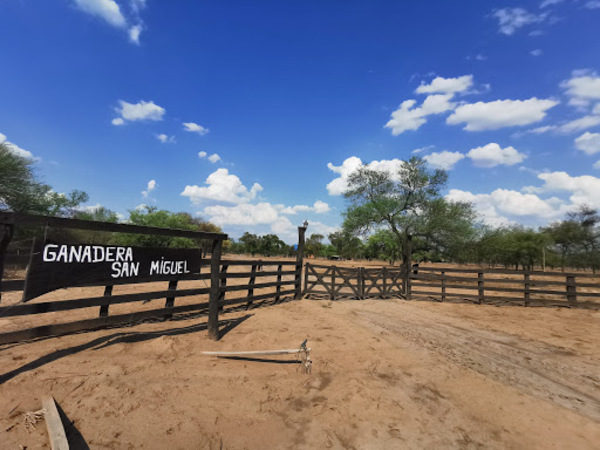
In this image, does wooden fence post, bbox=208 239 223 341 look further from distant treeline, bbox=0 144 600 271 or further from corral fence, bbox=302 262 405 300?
distant treeline, bbox=0 144 600 271

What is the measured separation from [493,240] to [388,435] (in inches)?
1559

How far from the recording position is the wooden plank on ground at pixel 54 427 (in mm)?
→ 2375

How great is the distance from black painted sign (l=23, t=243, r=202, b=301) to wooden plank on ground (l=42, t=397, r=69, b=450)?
1.27m

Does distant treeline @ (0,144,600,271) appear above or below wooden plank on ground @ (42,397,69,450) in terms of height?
above

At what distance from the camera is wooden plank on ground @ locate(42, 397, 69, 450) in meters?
2.38

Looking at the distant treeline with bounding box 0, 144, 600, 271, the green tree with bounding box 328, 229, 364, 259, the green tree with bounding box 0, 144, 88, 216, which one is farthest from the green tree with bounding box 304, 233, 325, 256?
the green tree with bounding box 0, 144, 88, 216

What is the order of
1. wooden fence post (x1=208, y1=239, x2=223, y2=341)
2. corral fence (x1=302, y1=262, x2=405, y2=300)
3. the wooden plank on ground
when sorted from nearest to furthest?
the wooden plank on ground
wooden fence post (x1=208, y1=239, x2=223, y2=341)
corral fence (x1=302, y1=262, x2=405, y2=300)

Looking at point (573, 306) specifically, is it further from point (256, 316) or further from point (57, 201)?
point (57, 201)

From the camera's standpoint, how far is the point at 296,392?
3.75 m

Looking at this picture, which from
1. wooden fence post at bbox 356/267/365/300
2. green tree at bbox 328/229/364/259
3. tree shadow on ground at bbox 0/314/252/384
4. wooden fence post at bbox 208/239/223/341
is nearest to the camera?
tree shadow on ground at bbox 0/314/252/384

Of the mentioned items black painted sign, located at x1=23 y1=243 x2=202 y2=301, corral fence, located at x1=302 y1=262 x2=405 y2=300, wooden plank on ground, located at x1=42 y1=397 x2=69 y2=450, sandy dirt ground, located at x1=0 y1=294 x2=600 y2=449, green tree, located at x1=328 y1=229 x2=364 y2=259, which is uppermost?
green tree, located at x1=328 y1=229 x2=364 y2=259

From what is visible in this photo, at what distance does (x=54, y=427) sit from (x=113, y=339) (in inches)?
91.7

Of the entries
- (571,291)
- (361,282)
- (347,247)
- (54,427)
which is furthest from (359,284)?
(347,247)

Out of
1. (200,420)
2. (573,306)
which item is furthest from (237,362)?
(573,306)
